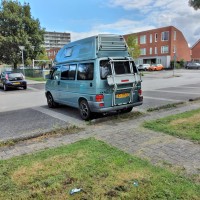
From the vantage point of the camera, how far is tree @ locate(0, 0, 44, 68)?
33281 millimetres

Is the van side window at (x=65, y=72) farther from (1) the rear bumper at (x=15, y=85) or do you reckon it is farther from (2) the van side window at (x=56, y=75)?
(1) the rear bumper at (x=15, y=85)

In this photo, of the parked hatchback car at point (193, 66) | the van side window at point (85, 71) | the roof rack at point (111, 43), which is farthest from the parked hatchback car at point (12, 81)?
the parked hatchback car at point (193, 66)

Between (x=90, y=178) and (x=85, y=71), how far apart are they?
431 centimetres

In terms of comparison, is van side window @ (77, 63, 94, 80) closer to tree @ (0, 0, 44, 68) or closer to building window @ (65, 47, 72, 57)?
building window @ (65, 47, 72, 57)

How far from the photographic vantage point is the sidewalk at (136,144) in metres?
4.25

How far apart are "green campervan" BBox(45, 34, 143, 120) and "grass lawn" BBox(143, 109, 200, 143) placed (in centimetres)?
127

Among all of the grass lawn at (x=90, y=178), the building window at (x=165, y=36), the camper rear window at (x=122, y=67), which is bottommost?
the grass lawn at (x=90, y=178)

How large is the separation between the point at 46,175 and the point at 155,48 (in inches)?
2170

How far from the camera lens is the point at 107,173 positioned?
12.2ft

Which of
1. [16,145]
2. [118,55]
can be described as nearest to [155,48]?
[118,55]

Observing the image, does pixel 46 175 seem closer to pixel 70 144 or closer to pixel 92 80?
pixel 70 144

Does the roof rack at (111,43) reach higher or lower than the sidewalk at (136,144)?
higher

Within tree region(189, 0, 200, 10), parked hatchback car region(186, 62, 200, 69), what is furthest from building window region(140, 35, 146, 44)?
tree region(189, 0, 200, 10)

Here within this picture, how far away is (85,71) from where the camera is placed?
288 inches
